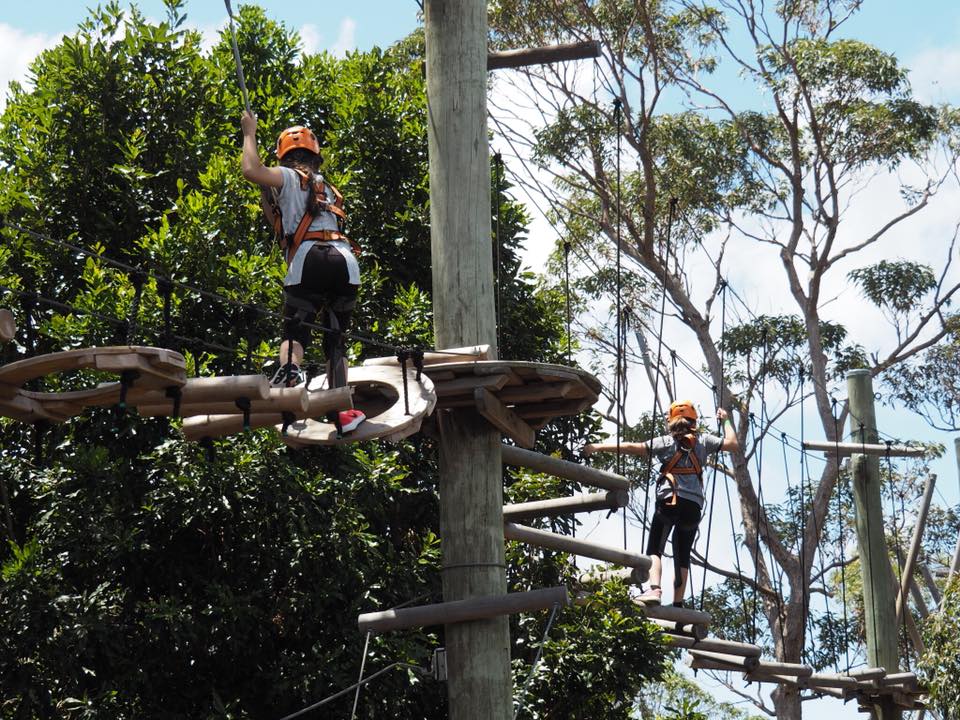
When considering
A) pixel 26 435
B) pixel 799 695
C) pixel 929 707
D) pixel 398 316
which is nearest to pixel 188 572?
pixel 26 435

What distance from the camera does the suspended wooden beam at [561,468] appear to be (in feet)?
21.0

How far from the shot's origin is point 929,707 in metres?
11.0

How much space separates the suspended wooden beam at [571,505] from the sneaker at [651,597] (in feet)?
3.95

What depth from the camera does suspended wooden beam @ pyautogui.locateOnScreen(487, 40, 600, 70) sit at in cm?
706

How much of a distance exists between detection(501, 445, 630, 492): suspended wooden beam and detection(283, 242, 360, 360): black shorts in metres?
1.14

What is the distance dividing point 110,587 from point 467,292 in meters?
3.75

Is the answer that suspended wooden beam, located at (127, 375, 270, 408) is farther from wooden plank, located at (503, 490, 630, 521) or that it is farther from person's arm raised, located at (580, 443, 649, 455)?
person's arm raised, located at (580, 443, 649, 455)

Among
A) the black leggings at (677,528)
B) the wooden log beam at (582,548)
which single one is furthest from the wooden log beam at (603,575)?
the wooden log beam at (582,548)

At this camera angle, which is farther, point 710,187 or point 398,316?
point 710,187

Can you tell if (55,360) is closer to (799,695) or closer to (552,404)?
(552,404)

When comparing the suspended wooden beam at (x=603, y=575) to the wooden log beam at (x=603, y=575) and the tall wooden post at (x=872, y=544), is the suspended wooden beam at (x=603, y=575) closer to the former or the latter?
the wooden log beam at (x=603, y=575)

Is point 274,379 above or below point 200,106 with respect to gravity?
below

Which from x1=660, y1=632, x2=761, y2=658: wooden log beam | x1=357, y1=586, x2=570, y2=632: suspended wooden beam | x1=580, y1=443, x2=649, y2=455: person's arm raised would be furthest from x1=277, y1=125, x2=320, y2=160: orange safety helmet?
x1=660, y1=632, x2=761, y2=658: wooden log beam

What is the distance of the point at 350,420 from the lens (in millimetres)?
5332
